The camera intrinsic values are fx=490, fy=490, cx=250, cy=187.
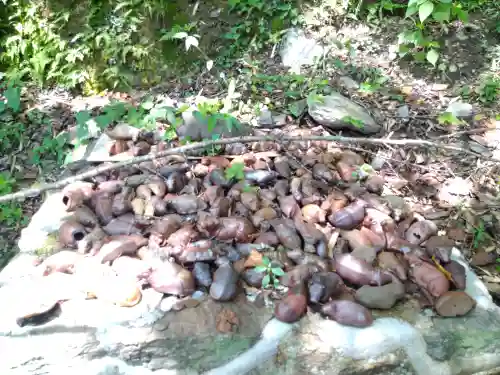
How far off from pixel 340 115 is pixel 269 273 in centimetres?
145

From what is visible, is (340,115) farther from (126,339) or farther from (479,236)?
(126,339)

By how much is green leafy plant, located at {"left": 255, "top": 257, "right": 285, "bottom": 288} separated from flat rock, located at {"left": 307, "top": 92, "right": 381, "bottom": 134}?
1.34 m

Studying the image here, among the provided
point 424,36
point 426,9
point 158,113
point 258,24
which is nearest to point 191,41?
point 258,24

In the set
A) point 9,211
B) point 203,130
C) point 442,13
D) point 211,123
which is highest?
point 442,13

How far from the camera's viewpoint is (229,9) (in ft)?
14.3

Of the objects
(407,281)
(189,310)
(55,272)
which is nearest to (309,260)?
(407,281)

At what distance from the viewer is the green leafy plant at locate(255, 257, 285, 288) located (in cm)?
213

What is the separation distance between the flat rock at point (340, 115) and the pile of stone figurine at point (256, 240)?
0.46 metres

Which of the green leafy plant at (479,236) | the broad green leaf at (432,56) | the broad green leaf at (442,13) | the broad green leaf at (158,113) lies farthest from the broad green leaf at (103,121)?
the broad green leaf at (432,56)

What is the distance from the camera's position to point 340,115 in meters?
3.22

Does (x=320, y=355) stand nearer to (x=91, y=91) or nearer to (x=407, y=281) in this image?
(x=407, y=281)

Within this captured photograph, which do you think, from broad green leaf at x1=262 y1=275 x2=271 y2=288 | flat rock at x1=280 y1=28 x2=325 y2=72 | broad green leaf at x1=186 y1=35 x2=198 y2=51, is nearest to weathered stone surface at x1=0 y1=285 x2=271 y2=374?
broad green leaf at x1=262 y1=275 x2=271 y2=288

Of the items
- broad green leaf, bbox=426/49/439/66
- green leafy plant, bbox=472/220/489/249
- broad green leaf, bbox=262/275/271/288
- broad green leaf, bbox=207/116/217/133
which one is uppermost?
broad green leaf, bbox=426/49/439/66

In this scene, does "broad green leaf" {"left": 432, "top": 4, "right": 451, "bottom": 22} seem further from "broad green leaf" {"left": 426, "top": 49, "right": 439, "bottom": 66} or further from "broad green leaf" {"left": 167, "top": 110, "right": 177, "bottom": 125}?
"broad green leaf" {"left": 167, "top": 110, "right": 177, "bottom": 125}
